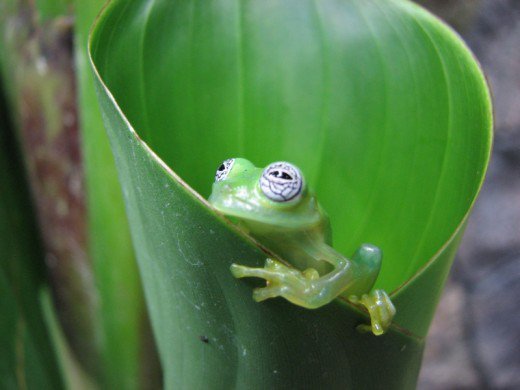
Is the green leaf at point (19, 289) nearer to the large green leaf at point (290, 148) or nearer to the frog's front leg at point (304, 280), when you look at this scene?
the large green leaf at point (290, 148)

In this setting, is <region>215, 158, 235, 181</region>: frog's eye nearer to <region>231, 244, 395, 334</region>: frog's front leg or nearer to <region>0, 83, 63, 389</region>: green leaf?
<region>231, 244, 395, 334</region>: frog's front leg

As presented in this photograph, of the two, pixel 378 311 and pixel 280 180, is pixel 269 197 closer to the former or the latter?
pixel 280 180

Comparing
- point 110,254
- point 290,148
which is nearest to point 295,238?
point 290,148

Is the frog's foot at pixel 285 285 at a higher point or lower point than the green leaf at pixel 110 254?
higher

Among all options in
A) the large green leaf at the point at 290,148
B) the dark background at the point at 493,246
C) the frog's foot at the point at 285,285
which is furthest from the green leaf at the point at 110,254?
the dark background at the point at 493,246

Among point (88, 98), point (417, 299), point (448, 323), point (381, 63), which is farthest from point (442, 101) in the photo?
point (448, 323)

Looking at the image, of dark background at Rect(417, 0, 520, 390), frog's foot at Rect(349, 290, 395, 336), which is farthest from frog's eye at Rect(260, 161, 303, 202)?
dark background at Rect(417, 0, 520, 390)

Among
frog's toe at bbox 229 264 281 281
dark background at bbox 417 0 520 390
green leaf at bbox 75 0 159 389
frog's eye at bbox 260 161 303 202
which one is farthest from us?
dark background at bbox 417 0 520 390
